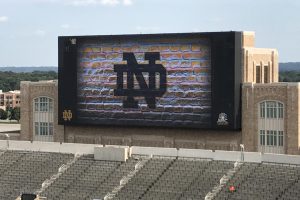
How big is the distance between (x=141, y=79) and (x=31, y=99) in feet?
40.5

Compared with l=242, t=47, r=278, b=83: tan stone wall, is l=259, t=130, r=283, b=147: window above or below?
below

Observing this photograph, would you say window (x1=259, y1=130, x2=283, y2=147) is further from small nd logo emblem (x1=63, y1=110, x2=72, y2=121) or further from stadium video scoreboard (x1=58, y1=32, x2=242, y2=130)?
small nd logo emblem (x1=63, y1=110, x2=72, y2=121)

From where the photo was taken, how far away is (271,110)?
189 ft

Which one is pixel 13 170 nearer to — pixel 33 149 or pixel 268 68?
pixel 33 149

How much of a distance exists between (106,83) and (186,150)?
1093 cm

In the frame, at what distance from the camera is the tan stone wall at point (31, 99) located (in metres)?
66.4

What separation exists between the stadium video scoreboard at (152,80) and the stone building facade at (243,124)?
1.00 meters

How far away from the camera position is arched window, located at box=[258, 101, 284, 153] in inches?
2249

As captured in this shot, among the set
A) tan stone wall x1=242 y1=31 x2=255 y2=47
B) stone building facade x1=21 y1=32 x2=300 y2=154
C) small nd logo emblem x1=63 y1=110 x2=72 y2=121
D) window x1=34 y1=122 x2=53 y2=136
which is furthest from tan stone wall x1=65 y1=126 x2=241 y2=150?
tan stone wall x1=242 y1=31 x2=255 y2=47

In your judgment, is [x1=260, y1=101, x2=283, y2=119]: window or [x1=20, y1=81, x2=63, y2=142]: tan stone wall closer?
[x1=260, y1=101, x2=283, y2=119]: window

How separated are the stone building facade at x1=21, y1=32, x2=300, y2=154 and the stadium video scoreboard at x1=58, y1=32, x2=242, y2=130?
996mm

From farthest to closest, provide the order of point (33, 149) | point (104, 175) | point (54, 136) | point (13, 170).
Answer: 1. point (54, 136)
2. point (33, 149)
3. point (13, 170)
4. point (104, 175)

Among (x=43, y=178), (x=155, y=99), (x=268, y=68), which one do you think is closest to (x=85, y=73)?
(x=155, y=99)

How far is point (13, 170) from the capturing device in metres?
58.5
